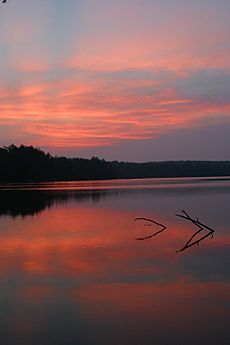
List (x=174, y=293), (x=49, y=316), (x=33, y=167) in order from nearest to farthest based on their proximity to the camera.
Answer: (x=49, y=316)
(x=174, y=293)
(x=33, y=167)

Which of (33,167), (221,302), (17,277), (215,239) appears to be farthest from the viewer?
(33,167)

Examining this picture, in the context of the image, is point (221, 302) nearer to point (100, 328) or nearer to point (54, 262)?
point (100, 328)

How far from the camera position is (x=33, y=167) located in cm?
7525

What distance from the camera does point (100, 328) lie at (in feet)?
19.2

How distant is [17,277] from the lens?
8.67 metres

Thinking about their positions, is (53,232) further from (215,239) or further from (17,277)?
(17,277)

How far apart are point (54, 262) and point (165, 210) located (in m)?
12.3

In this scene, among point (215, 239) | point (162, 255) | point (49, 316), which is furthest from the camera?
point (215, 239)

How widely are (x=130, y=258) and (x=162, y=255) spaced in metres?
0.77

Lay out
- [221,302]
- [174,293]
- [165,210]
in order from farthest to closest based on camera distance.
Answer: [165,210] < [174,293] < [221,302]

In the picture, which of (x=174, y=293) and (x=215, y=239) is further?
(x=215, y=239)

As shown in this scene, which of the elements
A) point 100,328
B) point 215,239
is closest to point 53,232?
point 215,239

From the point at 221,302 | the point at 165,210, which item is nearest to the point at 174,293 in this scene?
the point at 221,302

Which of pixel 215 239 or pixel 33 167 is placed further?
pixel 33 167
